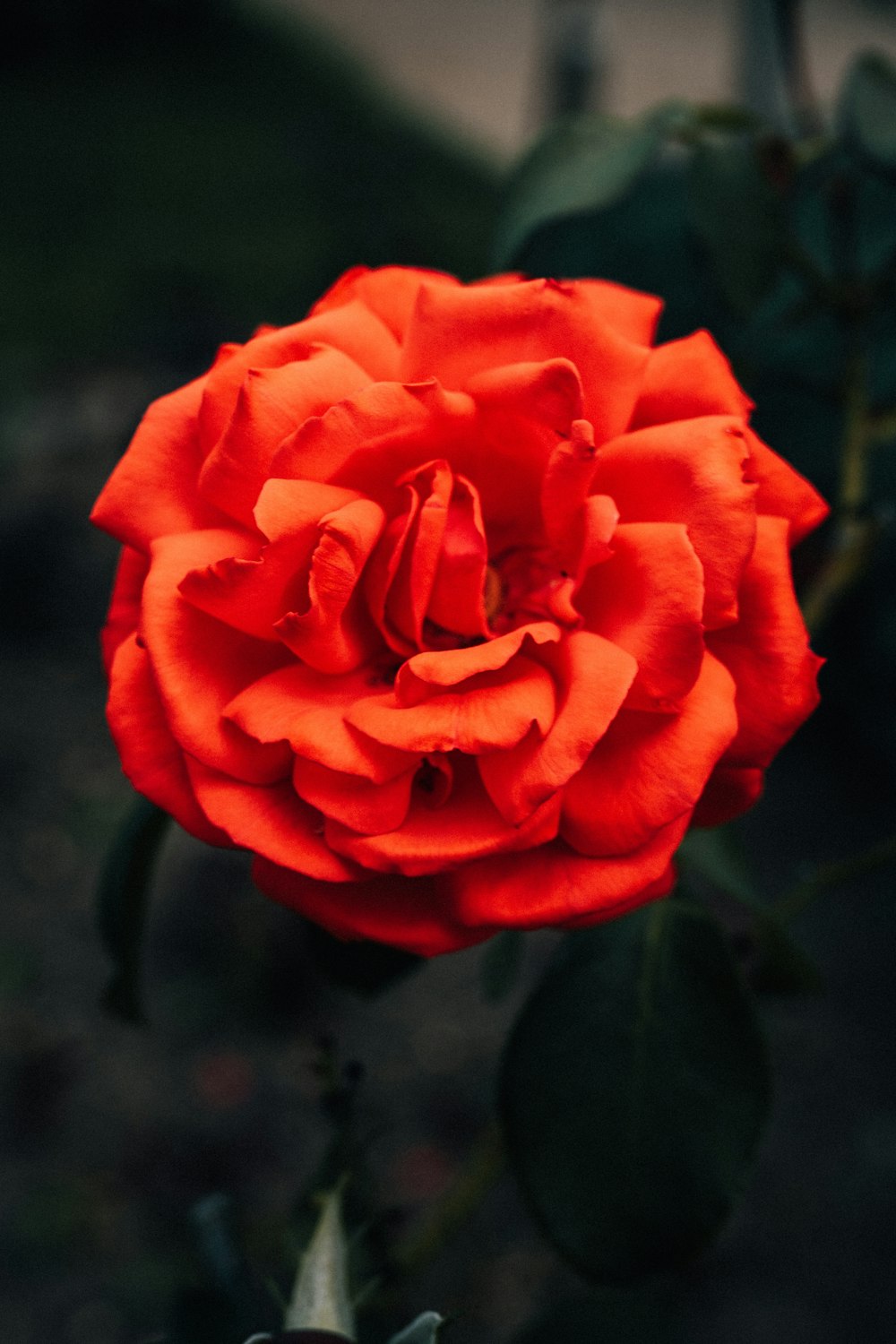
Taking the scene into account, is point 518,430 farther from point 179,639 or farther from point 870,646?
point 870,646

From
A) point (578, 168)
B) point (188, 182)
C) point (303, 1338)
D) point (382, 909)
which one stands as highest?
point (578, 168)

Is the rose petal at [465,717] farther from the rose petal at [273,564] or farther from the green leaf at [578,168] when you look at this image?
the green leaf at [578,168]

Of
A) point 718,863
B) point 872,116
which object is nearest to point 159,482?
point 718,863

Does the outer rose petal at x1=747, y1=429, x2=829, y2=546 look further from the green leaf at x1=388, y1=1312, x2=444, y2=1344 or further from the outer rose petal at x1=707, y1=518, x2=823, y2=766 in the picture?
the green leaf at x1=388, y1=1312, x2=444, y2=1344

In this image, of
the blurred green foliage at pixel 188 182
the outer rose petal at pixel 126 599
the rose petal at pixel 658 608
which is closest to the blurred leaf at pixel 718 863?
the rose petal at pixel 658 608

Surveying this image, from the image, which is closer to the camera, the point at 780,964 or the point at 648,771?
the point at 648,771

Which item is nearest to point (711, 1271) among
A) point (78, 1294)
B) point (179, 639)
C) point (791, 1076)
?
point (791, 1076)

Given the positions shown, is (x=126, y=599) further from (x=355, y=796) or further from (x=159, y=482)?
(x=355, y=796)
